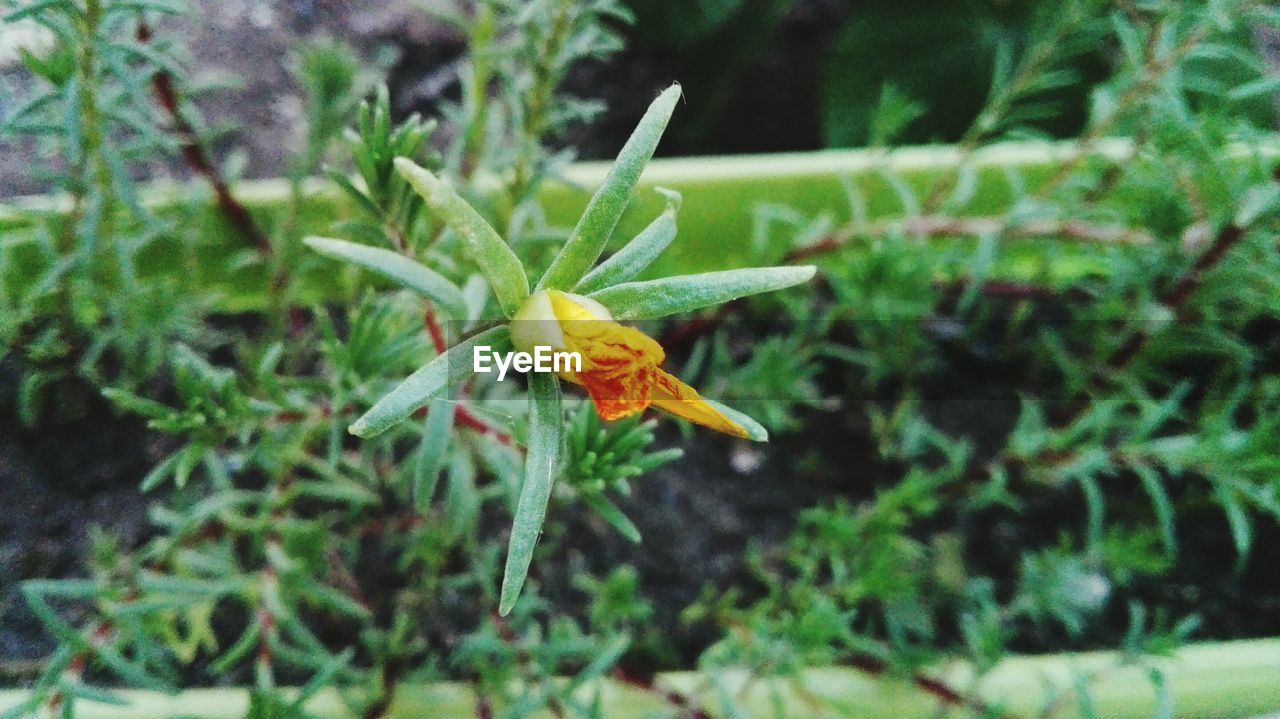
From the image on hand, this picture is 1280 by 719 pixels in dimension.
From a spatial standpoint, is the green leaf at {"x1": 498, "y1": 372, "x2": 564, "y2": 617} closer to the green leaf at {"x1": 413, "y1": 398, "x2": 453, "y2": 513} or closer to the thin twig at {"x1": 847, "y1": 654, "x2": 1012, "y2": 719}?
the green leaf at {"x1": 413, "y1": 398, "x2": 453, "y2": 513}

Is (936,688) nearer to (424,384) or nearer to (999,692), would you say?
(999,692)

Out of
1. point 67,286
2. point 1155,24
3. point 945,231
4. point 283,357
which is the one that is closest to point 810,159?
point 945,231

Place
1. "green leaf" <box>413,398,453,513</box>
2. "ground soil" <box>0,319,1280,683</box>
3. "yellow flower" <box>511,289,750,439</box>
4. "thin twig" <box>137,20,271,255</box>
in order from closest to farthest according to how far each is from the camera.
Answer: "yellow flower" <box>511,289,750,439</box> → "green leaf" <box>413,398,453,513</box> → "thin twig" <box>137,20,271,255</box> → "ground soil" <box>0,319,1280,683</box>

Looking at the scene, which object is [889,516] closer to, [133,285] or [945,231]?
[945,231]

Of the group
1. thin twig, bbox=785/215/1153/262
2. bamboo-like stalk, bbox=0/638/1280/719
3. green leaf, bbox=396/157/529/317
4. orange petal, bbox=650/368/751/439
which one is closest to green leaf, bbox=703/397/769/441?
orange petal, bbox=650/368/751/439

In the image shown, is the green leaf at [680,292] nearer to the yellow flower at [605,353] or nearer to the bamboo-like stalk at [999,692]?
the yellow flower at [605,353]

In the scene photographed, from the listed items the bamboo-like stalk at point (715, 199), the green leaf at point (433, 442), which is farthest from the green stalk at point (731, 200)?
the green leaf at point (433, 442)
